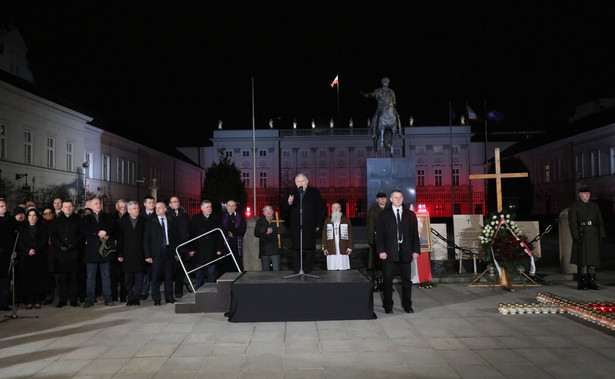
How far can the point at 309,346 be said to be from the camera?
584 cm

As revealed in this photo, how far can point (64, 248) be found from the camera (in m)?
8.89

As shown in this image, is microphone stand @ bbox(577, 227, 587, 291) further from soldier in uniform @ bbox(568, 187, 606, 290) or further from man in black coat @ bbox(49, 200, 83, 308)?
man in black coat @ bbox(49, 200, 83, 308)

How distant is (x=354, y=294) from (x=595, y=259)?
17.2 feet

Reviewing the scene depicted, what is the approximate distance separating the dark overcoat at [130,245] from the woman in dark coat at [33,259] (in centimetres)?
132

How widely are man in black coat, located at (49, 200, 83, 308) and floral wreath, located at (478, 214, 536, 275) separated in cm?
756

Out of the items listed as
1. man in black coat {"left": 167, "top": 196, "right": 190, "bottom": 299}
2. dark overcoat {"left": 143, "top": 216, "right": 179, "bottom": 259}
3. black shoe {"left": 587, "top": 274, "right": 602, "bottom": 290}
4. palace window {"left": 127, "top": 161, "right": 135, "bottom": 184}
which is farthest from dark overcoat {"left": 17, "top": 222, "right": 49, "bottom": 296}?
palace window {"left": 127, "top": 161, "right": 135, "bottom": 184}

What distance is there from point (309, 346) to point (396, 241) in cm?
267

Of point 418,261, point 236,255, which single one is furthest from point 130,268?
point 418,261

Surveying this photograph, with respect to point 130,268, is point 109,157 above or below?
above

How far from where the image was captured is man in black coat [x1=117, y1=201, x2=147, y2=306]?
8.83m

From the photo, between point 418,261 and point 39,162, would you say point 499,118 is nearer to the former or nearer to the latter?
point 418,261

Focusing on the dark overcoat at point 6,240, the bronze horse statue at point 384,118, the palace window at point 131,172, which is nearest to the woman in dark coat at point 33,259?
the dark overcoat at point 6,240

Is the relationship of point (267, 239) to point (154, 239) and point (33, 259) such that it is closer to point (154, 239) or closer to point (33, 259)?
point (154, 239)

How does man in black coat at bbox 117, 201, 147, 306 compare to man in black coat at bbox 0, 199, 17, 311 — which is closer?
man in black coat at bbox 0, 199, 17, 311
